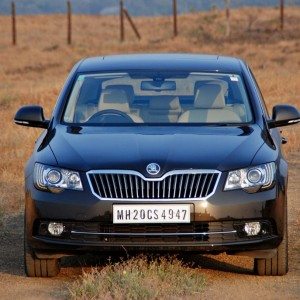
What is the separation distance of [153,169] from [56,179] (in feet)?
2.07

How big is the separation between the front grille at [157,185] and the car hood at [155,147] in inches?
2.0

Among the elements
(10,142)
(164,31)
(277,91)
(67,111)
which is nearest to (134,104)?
(67,111)

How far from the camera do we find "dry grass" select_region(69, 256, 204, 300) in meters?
7.32

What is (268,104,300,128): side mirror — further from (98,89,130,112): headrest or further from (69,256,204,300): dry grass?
(69,256,204,300): dry grass

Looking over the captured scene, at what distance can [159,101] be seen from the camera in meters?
9.45

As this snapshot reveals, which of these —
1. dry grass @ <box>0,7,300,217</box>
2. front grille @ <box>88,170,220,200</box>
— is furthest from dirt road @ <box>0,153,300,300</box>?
dry grass @ <box>0,7,300,217</box>

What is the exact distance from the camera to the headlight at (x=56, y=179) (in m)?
8.06

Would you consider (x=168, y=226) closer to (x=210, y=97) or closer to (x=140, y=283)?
(x=140, y=283)

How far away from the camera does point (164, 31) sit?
188 ft

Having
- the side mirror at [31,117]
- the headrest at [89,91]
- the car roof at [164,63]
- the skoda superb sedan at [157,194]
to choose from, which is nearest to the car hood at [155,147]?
the skoda superb sedan at [157,194]

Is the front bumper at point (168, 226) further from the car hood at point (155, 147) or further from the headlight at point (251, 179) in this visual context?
the car hood at point (155, 147)

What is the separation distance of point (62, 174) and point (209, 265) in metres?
1.41

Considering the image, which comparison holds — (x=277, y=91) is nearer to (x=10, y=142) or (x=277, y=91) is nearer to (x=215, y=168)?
(x=10, y=142)

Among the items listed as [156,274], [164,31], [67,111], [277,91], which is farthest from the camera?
[164,31]
